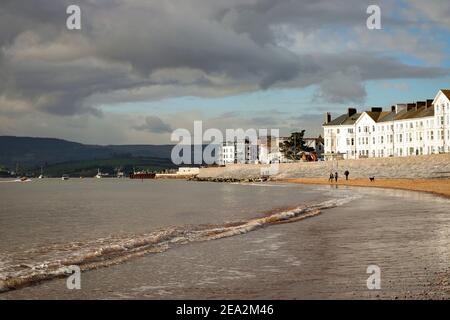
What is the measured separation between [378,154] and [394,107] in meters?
14.3

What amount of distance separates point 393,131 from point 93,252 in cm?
13004

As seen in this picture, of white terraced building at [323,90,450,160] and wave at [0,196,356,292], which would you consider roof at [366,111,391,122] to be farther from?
wave at [0,196,356,292]

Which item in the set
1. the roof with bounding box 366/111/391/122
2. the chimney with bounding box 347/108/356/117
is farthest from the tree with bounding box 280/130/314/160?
the roof with bounding box 366/111/391/122

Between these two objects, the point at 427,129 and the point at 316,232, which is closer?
the point at 316,232

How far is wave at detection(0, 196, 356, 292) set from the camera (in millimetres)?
16109

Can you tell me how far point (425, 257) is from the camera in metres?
17.3

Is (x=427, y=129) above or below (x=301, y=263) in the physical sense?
above

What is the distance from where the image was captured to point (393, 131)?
14000 cm

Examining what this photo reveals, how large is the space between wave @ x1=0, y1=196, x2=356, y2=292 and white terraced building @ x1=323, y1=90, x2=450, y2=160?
101 meters

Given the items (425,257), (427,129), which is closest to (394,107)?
(427,129)

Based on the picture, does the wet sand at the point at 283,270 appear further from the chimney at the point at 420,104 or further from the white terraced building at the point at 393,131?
the chimney at the point at 420,104

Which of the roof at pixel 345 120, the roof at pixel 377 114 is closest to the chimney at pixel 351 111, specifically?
the roof at pixel 345 120
